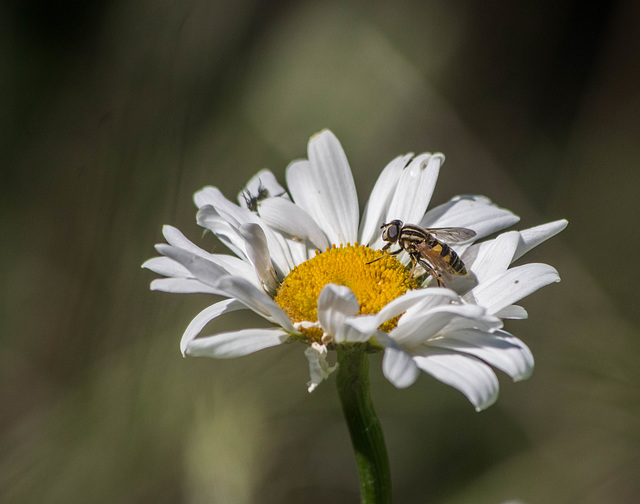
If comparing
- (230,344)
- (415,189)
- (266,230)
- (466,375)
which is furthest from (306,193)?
(466,375)

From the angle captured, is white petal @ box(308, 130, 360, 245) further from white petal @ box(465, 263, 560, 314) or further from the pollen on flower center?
white petal @ box(465, 263, 560, 314)

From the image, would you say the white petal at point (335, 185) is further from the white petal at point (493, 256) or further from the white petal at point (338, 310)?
the white petal at point (338, 310)

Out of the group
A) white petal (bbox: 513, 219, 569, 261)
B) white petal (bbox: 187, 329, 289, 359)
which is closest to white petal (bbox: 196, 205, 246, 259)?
white petal (bbox: 187, 329, 289, 359)

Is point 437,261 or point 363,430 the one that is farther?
point 437,261

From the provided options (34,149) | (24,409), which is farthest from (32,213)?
(24,409)

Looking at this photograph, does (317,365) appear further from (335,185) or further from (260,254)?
(335,185)

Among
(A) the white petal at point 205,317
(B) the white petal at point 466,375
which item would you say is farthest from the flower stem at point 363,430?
(A) the white petal at point 205,317
